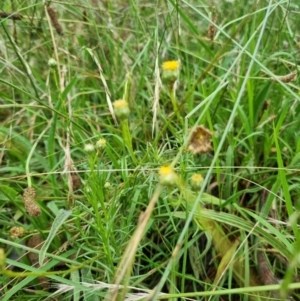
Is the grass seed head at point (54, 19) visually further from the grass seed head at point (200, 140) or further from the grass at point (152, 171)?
the grass seed head at point (200, 140)

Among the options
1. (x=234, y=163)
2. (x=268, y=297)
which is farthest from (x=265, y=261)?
(x=234, y=163)

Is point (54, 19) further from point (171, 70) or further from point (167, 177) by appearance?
point (167, 177)

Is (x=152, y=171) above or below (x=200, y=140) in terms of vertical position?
below

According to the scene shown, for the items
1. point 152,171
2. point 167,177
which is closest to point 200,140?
point 167,177

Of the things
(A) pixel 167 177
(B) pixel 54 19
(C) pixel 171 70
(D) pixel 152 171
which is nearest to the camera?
(A) pixel 167 177

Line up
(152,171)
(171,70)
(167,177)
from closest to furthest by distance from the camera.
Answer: (167,177)
(171,70)
(152,171)

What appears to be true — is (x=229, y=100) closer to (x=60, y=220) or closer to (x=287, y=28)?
(x=287, y=28)

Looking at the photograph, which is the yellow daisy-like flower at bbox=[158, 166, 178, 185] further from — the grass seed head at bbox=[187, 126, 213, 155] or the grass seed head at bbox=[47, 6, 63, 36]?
the grass seed head at bbox=[47, 6, 63, 36]

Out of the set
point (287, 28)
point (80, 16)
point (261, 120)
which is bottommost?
point (261, 120)
